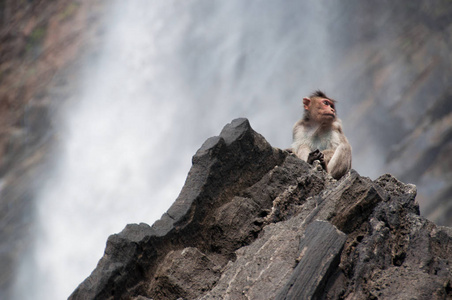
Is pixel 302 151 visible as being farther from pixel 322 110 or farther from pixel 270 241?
pixel 270 241

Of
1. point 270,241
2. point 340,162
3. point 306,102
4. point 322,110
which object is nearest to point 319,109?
point 322,110

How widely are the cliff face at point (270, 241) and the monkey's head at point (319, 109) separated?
8.03 feet

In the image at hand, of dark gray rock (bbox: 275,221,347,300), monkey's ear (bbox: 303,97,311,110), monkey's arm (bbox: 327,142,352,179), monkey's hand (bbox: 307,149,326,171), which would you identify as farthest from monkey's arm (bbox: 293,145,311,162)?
dark gray rock (bbox: 275,221,347,300)

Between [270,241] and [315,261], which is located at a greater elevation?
[270,241]

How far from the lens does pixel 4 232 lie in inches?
725

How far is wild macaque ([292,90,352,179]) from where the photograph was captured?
911cm

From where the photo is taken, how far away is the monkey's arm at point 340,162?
8836mm

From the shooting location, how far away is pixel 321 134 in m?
9.51

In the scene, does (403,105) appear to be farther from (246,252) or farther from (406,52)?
(246,252)

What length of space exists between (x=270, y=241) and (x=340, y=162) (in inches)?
141

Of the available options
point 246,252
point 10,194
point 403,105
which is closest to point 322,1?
point 403,105

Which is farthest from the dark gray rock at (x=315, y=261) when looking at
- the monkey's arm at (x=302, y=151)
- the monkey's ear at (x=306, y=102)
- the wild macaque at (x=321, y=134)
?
the monkey's ear at (x=306, y=102)

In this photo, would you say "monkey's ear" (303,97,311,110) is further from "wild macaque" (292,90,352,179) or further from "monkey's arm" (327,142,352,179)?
"monkey's arm" (327,142,352,179)

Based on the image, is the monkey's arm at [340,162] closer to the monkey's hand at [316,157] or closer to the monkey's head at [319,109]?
the monkey's head at [319,109]
